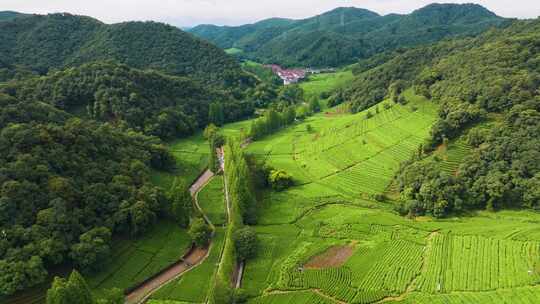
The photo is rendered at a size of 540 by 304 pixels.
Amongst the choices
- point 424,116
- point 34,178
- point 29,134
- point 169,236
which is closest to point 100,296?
point 169,236

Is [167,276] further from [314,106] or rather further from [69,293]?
[314,106]

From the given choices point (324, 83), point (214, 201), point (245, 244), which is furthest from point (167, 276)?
point (324, 83)

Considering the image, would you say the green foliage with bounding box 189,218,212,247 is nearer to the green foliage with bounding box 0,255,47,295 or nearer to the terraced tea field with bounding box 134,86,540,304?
the terraced tea field with bounding box 134,86,540,304

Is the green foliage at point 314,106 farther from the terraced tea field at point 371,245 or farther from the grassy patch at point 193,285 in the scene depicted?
the grassy patch at point 193,285

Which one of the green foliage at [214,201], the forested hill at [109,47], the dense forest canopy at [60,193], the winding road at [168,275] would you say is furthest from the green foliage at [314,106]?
the winding road at [168,275]

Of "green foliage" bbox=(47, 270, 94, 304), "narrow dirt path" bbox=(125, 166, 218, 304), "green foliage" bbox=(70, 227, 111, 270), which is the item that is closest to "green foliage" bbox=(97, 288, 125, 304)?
"green foliage" bbox=(47, 270, 94, 304)
